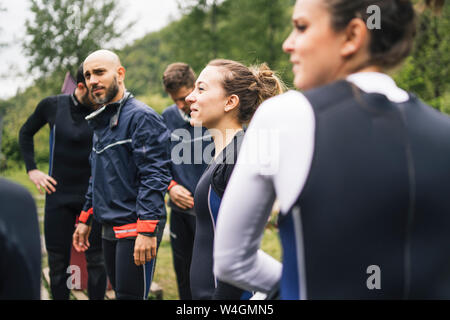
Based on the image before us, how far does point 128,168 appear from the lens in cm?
331

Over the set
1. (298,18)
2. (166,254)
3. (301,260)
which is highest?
(298,18)

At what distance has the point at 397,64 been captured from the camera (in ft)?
4.18

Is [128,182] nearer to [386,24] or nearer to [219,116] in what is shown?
[219,116]

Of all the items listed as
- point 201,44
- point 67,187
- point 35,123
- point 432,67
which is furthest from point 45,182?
point 201,44

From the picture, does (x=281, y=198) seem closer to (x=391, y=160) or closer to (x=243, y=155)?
(x=243, y=155)

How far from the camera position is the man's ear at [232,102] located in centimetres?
279

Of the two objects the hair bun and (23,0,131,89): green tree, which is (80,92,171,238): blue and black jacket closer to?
the hair bun

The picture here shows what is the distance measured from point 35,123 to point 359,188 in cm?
407

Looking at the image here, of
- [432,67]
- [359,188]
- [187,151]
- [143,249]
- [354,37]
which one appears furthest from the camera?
[432,67]

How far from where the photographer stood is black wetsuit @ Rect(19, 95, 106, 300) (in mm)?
4219

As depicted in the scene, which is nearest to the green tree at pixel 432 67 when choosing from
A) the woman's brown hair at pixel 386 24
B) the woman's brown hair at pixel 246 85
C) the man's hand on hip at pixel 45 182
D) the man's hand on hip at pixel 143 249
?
the man's hand on hip at pixel 45 182

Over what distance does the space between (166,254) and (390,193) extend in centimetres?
598

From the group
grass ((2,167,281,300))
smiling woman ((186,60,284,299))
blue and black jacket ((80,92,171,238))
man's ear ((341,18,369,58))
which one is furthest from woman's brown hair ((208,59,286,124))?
grass ((2,167,281,300))
